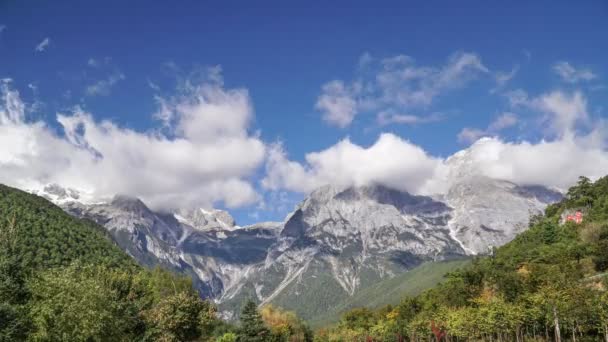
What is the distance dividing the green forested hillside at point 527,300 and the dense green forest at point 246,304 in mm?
324

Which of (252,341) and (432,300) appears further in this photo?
(432,300)

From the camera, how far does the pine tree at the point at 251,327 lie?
143250mm

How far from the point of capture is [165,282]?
150875 mm

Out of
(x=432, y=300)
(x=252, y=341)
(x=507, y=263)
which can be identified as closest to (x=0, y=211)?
(x=252, y=341)

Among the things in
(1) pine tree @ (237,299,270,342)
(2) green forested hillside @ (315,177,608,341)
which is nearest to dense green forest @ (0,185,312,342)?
(1) pine tree @ (237,299,270,342)

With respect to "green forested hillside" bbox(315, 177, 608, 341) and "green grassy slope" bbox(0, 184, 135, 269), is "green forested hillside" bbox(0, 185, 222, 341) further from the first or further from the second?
"green forested hillside" bbox(315, 177, 608, 341)

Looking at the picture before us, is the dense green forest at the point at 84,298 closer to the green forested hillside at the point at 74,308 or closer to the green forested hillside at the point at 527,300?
the green forested hillside at the point at 74,308

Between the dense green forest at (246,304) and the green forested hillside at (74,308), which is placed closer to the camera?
the green forested hillside at (74,308)

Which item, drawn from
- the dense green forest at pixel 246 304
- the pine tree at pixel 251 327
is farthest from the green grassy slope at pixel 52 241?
the pine tree at pixel 251 327

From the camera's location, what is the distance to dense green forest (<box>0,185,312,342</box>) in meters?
54.7

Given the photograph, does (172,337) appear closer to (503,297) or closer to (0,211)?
(503,297)

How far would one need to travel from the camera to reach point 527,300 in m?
106

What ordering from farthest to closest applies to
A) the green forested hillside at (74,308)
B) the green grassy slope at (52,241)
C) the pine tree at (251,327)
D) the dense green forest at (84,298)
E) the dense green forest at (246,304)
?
the green grassy slope at (52,241), the pine tree at (251,327), the dense green forest at (246,304), the dense green forest at (84,298), the green forested hillside at (74,308)

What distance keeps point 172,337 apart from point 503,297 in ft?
256
